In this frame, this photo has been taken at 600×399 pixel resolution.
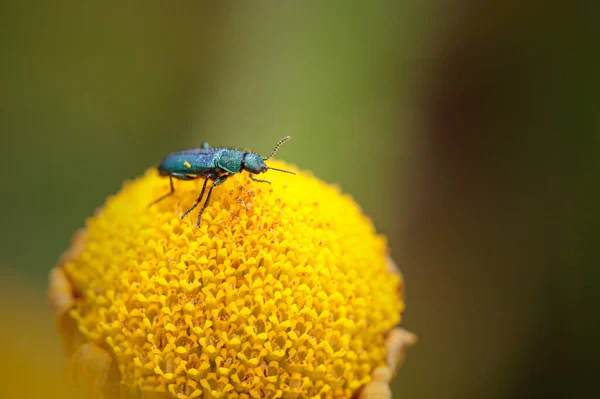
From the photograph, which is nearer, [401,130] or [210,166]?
[210,166]

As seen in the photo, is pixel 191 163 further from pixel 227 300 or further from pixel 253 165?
pixel 227 300

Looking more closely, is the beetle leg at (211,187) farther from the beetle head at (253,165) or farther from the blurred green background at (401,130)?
the blurred green background at (401,130)

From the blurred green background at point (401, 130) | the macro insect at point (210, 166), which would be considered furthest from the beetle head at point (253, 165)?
the blurred green background at point (401, 130)

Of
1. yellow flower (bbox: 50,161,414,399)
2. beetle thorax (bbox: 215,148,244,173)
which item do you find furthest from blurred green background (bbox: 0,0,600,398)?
beetle thorax (bbox: 215,148,244,173)

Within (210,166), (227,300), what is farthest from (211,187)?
(227,300)

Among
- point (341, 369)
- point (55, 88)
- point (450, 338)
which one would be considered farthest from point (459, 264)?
point (55, 88)

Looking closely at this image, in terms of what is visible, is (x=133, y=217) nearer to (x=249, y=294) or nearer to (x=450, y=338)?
(x=249, y=294)

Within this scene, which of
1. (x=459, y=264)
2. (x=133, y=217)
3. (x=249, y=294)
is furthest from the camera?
→ (x=459, y=264)
